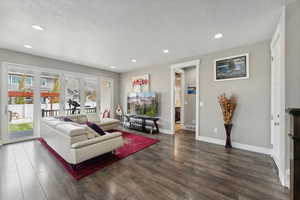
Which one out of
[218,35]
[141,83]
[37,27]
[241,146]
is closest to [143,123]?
[141,83]

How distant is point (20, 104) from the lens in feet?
13.2

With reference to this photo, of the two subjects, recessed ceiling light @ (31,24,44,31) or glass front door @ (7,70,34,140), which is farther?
glass front door @ (7,70,34,140)

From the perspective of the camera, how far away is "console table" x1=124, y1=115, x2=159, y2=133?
16.2ft

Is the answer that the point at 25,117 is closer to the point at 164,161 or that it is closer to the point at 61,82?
the point at 61,82

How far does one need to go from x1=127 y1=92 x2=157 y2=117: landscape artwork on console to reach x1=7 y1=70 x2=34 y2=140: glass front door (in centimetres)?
346

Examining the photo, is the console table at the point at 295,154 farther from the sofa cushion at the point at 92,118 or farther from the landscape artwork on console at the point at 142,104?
the sofa cushion at the point at 92,118

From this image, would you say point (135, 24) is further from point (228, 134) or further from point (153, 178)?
point (228, 134)

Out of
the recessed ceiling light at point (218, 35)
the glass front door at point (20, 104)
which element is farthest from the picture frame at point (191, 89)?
the glass front door at point (20, 104)

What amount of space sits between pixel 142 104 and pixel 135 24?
3377 mm

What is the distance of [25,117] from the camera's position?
4.16m

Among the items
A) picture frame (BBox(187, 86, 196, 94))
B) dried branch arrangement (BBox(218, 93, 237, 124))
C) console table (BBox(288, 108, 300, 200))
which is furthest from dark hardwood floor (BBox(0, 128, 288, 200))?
picture frame (BBox(187, 86, 196, 94))

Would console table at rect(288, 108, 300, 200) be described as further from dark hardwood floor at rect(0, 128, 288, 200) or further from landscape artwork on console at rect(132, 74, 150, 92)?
landscape artwork on console at rect(132, 74, 150, 92)

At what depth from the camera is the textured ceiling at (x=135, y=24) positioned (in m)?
1.92

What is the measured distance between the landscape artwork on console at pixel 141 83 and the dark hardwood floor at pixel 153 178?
3131mm
